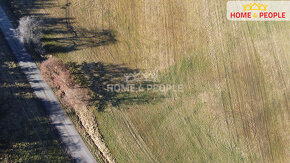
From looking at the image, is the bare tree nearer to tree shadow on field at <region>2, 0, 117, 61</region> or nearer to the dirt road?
tree shadow on field at <region>2, 0, 117, 61</region>

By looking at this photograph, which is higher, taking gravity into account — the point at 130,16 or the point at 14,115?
the point at 130,16

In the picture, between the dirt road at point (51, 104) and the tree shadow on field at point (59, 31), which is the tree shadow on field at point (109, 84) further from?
the dirt road at point (51, 104)

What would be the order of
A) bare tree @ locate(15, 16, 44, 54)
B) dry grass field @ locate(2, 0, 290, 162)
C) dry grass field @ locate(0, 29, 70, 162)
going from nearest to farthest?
1. dry grass field @ locate(0, 29, 70, 162)
2. bare tree @ locate(15, 16, 44, 54)
3. dry grass field @ locate(2, 0, 290, 162)

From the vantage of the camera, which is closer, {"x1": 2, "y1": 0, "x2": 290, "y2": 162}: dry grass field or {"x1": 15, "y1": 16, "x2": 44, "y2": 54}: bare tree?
{"x1": 15, "y1": 16, "x2": 44, "y2": 54}: bare tree

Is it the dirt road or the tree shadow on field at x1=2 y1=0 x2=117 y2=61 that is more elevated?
the tree shadow on field at x1=2 y1=0 x2=117 y2=61

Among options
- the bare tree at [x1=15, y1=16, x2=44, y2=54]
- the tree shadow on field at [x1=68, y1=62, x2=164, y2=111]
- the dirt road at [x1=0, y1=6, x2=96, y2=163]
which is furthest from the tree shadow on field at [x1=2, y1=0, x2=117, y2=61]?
the tree shadow on field at [x1=68, y1=62, x2=164, y2=111]

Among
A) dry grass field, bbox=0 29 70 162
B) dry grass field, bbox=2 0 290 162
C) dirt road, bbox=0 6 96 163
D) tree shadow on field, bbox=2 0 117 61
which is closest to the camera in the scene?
dry grass field, bbox=0 29 70 162

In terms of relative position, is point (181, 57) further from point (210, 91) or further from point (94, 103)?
point (94, 103)


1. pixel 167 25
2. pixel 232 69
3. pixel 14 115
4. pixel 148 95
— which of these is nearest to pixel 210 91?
pixel 232 69
